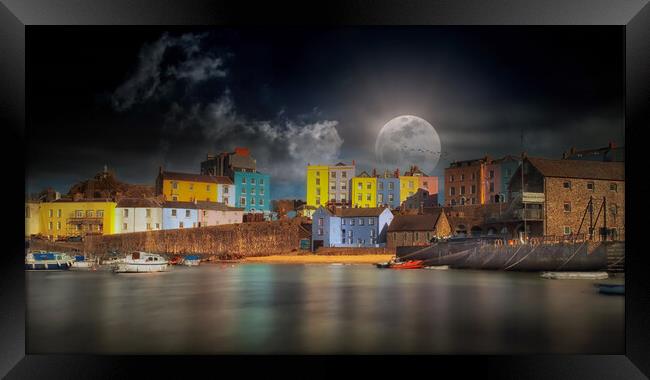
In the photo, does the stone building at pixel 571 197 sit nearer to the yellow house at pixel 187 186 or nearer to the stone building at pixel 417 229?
the stone building at pixel 417 229

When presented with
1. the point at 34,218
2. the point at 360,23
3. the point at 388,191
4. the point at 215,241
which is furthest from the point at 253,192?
the point at 360,23

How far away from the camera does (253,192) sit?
34.7 feet

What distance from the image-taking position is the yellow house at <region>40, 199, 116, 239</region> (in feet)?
31.4

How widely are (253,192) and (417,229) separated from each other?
4.13m

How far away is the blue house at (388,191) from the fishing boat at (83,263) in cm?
578

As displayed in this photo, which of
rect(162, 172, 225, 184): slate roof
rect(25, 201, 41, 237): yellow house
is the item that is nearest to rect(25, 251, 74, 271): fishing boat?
rect(25, 201, 41, 237): yellow house

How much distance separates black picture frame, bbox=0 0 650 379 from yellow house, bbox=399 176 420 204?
201 inches

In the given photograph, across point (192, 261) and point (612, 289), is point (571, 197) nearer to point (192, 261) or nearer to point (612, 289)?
point (612, 289)

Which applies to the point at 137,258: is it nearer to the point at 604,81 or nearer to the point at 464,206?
the point at 464,206

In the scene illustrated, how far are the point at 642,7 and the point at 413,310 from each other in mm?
4920

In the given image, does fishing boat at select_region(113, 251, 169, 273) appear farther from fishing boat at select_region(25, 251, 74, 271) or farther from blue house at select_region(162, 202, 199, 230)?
blue house at select_region(162, 202, 199, 230)

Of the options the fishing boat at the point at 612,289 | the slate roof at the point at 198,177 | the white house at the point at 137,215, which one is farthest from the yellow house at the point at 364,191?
the fishing boat at the point at 612,289

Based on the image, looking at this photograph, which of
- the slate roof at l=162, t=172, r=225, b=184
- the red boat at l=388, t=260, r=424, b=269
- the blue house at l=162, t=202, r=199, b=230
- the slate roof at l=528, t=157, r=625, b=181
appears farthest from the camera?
the red boat at l=388, t=260, r=424, b=269

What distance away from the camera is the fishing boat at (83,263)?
39.7 ft
